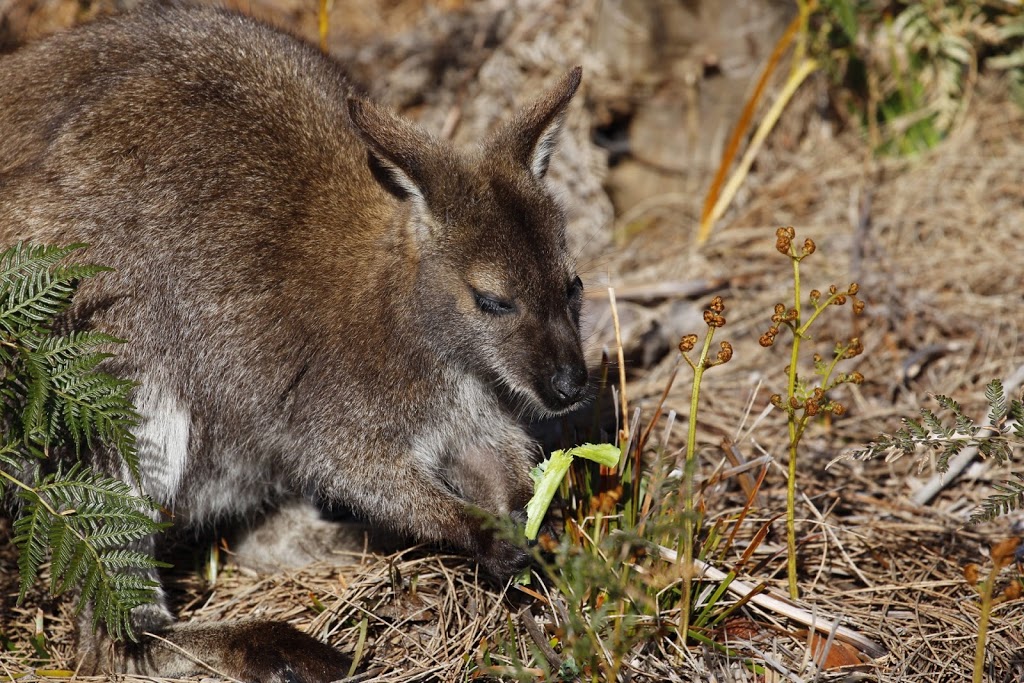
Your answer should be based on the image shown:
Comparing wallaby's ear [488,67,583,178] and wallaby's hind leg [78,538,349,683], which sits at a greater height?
wallaby's ear [488,67,583,178]

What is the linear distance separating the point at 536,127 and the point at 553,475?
47.9 inches

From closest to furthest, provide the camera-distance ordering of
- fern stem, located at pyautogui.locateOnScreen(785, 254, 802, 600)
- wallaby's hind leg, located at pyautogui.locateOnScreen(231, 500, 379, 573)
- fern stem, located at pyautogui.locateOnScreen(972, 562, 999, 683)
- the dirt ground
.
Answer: fern stem, located at pyautogui.locateOnScreen(972, 562, 999, 683) → fern stem, located at pyautogui.locateOnScreen(785, 254, 802, 600) → the dirt ground → wallaby's hind leg, located at pyautogui.locateOnScreen(231, 500, 379, 573)

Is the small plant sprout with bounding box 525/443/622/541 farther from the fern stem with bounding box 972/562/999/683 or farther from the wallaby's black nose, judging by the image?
the fern stem with bounding box 972/562/999/683

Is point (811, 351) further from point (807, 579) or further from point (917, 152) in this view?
point (917, 152)

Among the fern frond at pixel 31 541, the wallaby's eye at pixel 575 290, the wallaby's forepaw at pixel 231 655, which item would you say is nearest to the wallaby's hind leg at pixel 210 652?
the wallaby's forepaw at pixel 231 655

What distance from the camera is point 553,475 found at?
10.0 feet

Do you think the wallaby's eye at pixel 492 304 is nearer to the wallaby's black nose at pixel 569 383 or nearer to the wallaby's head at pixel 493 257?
the wallaby's head at pixel 493 257

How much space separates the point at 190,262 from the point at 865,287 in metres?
→ 3.13

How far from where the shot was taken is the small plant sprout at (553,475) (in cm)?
301

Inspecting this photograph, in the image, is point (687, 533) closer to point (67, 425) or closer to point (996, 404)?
point (996, 404)

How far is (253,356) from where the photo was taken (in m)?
3.39

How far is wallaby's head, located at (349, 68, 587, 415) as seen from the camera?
317 centimetres

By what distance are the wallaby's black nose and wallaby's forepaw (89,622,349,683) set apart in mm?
1094

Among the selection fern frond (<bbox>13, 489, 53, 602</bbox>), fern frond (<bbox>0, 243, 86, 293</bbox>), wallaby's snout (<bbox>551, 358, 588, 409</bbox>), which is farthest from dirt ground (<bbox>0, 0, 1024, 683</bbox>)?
fern frond (<bbox>0, 243, 86, 293</bbox>)
